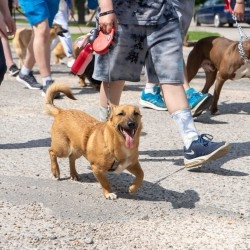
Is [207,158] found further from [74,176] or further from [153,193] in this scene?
[74,176]

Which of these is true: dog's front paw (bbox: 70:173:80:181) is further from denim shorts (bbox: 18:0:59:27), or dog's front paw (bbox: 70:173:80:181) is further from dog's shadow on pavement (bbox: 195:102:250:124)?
denim shorts (bbox: 18:0:59:27)

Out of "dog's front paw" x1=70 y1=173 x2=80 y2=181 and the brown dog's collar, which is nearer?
the brown dog's collar

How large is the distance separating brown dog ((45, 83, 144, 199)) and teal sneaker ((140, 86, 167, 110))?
2765 millimetres

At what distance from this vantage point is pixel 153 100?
7.47 m

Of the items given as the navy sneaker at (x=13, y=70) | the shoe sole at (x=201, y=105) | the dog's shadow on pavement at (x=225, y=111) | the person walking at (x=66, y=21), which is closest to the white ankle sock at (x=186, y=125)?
the shoe sole at (x=201, y=105)

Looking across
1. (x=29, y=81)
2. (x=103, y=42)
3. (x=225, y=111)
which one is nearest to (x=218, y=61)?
(x=225, y=111)

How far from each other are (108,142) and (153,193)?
0.51 metres

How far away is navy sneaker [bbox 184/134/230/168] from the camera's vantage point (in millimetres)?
4828

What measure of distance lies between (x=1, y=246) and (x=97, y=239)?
52 cm

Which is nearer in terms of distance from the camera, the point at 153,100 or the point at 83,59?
the point at 83,59

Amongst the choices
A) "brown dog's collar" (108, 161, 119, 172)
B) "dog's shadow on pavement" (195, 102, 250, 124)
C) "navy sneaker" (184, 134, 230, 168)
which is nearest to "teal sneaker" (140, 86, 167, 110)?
"dog's shadow on pavement" (195, 102, 250, 124)

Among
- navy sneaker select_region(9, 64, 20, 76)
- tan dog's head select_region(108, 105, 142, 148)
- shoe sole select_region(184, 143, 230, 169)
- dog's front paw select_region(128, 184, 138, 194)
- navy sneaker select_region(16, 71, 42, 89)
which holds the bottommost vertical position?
navy sneaker select_region(9, 64, 20, 76)


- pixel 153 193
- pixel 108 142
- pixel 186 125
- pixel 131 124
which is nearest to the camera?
pixel 131 124

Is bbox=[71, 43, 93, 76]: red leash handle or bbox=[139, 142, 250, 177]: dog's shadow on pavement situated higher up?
bbox=[71, 43, 93, 76]: red leash handle
